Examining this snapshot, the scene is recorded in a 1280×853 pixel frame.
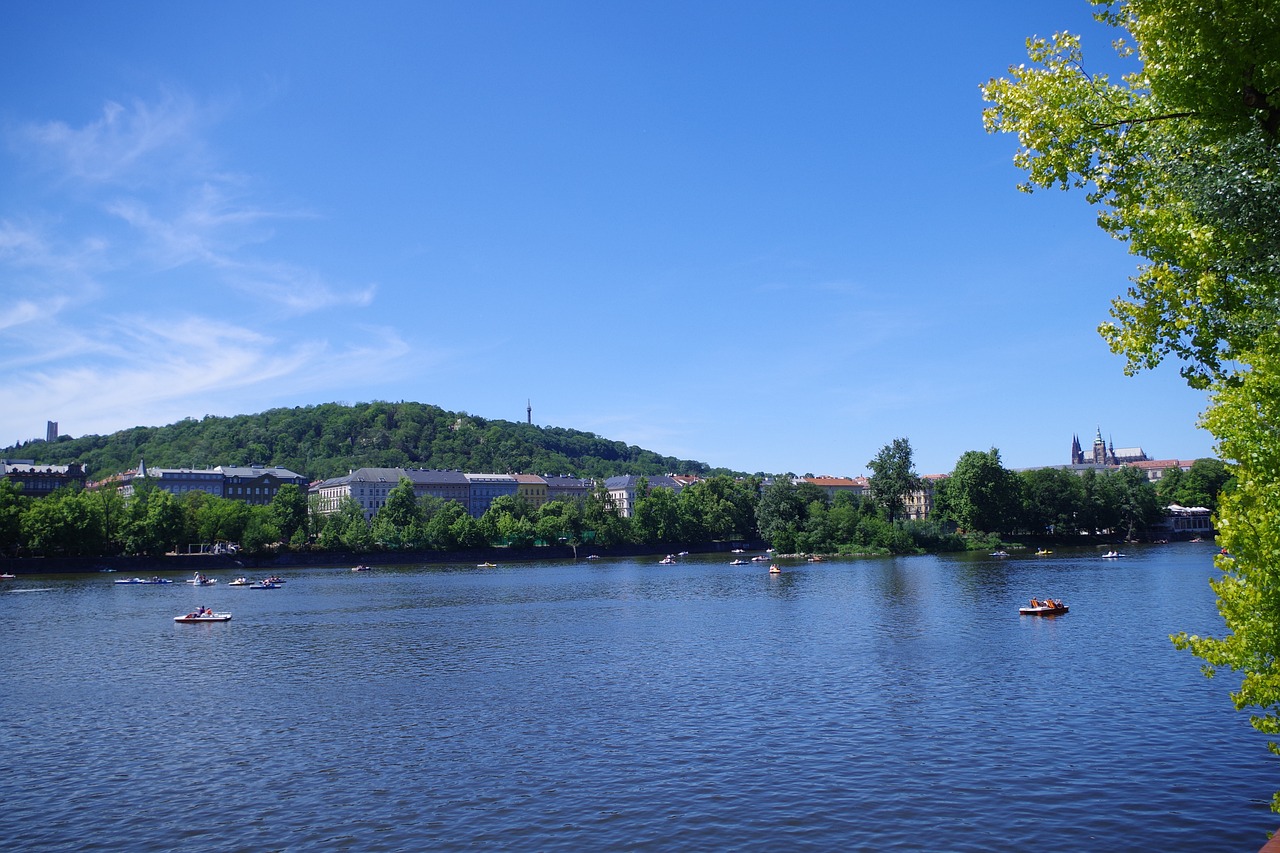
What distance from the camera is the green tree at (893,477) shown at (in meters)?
145

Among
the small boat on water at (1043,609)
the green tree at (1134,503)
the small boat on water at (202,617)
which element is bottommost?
the small boat on water at (1043,609)

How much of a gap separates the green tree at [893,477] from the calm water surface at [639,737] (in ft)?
295

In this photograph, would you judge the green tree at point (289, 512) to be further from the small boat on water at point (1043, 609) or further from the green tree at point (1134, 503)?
the green tree at point (1134, 503)

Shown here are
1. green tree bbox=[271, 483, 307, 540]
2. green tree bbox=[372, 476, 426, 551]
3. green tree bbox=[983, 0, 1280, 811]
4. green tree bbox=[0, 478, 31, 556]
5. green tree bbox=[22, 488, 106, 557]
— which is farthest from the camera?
green tree bbox=[372, 476, 426, 551]

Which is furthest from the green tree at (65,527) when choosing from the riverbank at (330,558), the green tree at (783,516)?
the green tree at (783,516)

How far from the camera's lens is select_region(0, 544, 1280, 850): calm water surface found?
725 inches

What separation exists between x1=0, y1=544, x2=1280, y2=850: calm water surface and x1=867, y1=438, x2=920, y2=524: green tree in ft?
295

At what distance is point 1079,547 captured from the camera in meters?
152

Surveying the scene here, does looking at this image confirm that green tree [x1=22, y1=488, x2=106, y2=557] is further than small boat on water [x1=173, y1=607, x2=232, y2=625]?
Yes

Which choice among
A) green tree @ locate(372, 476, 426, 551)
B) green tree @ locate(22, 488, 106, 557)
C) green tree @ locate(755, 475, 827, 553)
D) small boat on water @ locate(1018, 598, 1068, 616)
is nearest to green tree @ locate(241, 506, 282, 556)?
green tree @ locate(372, 476, 426, 551)

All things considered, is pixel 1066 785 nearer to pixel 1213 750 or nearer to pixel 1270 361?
pixel 1213 750

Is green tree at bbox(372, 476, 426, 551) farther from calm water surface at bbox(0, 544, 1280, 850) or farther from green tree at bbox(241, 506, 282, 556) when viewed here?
calm water surface at bbox(0, 544, 1280, 850)

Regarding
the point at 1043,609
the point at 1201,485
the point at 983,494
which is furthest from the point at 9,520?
the point at 1201,485

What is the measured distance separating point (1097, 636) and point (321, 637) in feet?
132
